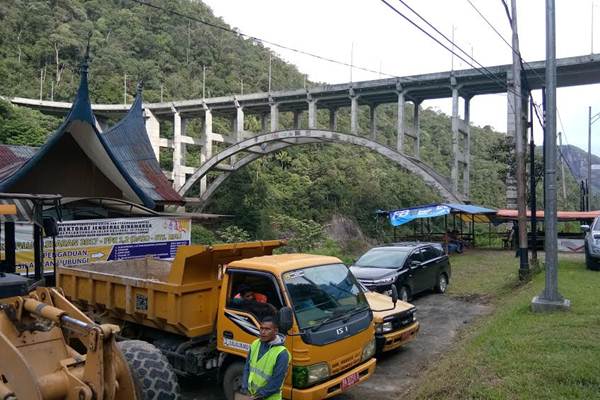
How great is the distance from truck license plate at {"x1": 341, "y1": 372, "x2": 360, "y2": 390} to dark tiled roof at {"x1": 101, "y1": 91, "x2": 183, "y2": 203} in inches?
609

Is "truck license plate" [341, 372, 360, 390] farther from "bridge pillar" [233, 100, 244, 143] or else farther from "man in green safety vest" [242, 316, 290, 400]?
"bridge pillar" [233, 100, 244, 143]

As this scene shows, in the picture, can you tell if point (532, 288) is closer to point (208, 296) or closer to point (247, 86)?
point (208, 296)

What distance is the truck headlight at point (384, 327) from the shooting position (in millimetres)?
7672

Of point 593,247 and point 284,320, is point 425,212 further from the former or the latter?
point 284,320

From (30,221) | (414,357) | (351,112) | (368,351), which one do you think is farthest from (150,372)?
(351,112)

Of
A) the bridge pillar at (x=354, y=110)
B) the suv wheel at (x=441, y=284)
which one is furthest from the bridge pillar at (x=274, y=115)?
the suv wheel at (x=441, y=284)

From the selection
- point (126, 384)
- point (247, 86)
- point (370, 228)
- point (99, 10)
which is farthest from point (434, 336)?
point (99, 10)

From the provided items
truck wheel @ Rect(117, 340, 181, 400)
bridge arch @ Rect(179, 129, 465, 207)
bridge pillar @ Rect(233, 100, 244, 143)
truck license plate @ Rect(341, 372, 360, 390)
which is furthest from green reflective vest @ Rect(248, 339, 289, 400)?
bridge pillar @ Rect(233, 100, 244, 143)

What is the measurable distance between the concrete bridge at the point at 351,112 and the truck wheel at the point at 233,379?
A: 2061cm

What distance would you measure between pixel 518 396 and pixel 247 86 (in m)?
58.5

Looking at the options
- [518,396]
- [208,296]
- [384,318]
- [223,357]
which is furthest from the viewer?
[384,318]

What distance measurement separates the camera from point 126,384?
3873 mm

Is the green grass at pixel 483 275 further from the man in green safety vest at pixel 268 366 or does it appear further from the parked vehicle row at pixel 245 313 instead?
the man in green safety vest at pixel 268 366

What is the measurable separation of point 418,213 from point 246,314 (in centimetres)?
1986
